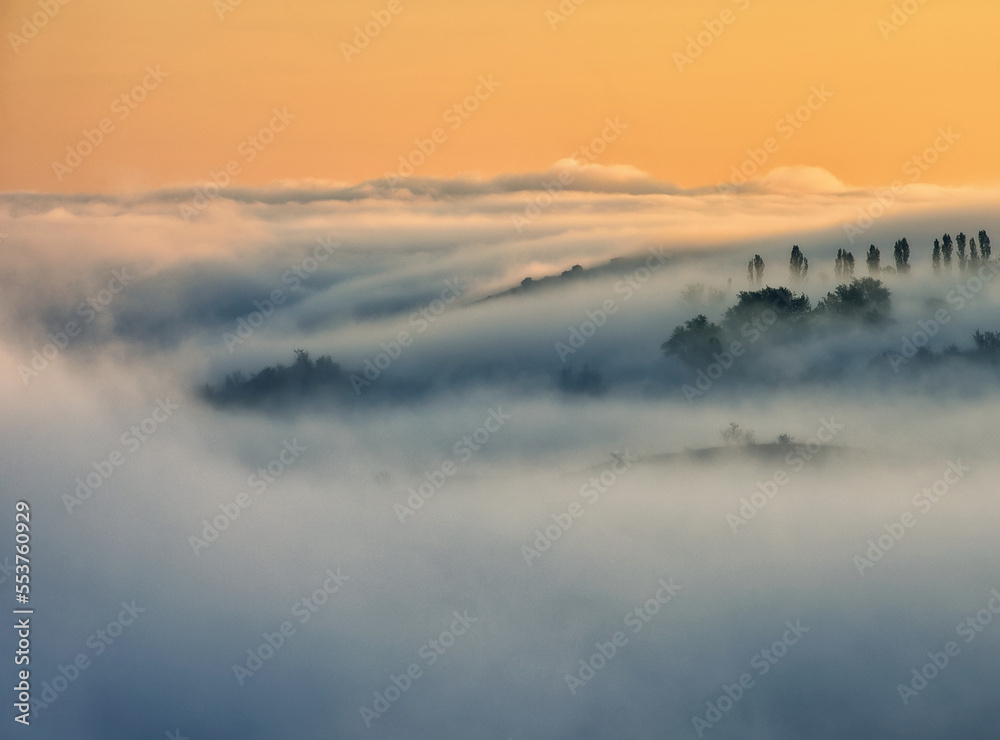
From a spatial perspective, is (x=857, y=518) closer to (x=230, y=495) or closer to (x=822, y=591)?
(x=822, y=591)

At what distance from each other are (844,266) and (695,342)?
9.37 meters

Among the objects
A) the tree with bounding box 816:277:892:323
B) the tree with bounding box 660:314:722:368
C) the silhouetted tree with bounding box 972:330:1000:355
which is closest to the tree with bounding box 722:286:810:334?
the tree with bounding box 660:314:722:368

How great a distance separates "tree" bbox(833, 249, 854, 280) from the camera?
58.8m

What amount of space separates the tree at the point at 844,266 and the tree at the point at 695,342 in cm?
714

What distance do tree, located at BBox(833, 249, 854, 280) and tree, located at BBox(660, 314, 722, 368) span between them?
7.14 m

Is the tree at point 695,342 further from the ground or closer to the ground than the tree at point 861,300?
closer to the ground

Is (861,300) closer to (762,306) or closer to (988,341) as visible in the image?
(762,306)

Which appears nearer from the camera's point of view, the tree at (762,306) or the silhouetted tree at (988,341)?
the tree at (762,306)

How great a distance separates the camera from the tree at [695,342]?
212 ft

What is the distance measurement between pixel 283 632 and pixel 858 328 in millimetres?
33779

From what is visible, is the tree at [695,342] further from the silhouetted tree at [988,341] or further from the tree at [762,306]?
the silhouetted tree at [988,341]

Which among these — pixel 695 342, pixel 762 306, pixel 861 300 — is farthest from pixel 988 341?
pixel 695 342

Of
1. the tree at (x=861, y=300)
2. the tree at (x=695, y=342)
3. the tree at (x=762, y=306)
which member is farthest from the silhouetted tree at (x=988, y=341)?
the tree at (x=695, y=342)

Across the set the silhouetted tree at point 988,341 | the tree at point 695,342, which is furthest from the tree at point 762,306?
the silhouetted tree at point 988,341
